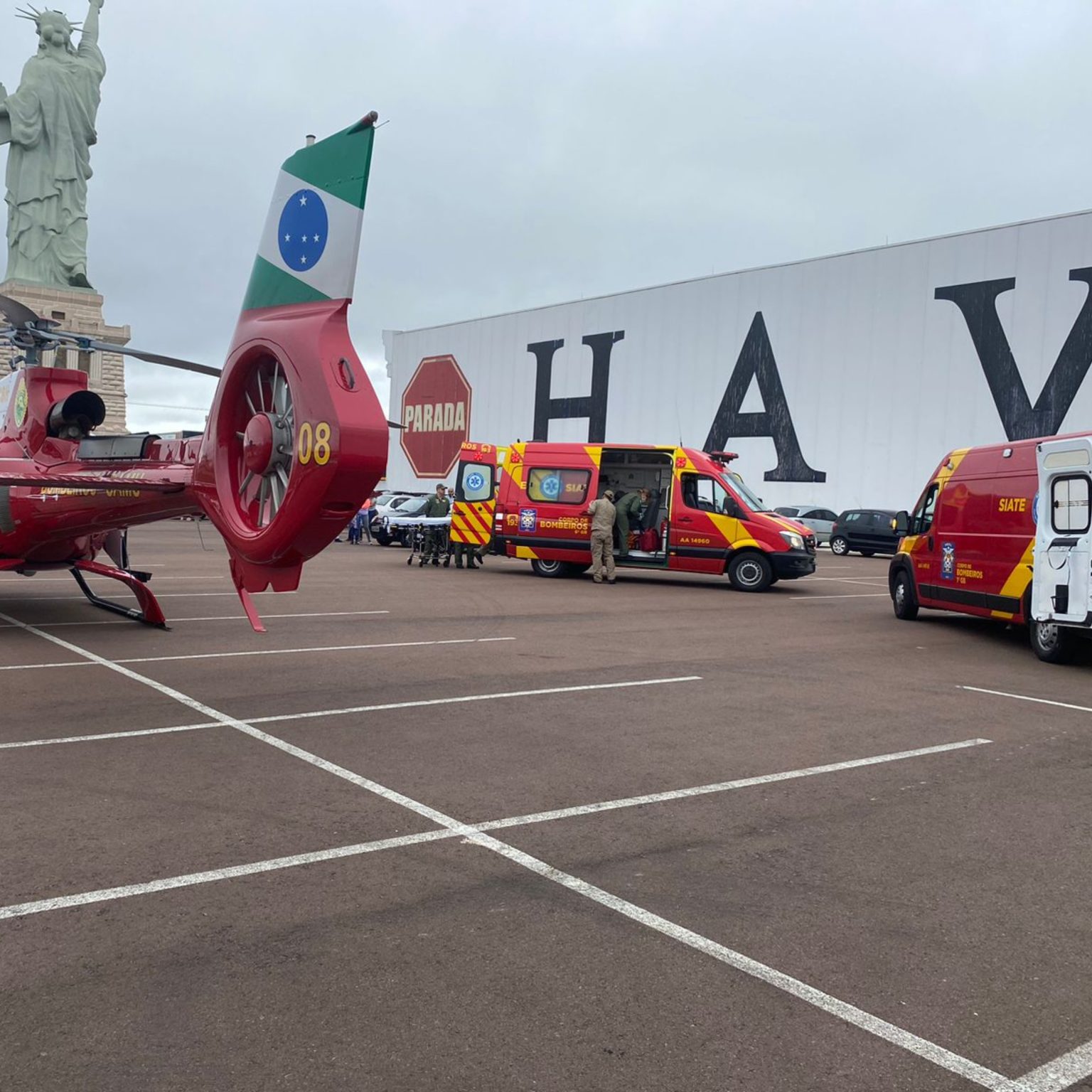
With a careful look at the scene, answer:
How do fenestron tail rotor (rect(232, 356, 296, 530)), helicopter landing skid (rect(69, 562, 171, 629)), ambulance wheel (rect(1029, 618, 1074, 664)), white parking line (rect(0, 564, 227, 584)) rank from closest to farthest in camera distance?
fenestron tail rotor (rect(232, 356, 296, 530)) → ambulance wheel (rect(1029, 618, 1074, 664)) → helicopter landing skid (rect(69, 562, 171, 629)) → white parking line (rect(0, 564, 227, 584))

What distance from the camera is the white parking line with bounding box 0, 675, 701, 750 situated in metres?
6.40

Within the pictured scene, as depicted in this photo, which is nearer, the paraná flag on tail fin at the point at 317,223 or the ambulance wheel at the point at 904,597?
the paraná flag on tail fin at the point at 317,223

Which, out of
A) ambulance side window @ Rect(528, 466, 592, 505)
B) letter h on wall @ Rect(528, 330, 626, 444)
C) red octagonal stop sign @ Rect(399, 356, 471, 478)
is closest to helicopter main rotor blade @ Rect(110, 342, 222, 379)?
ambulance side window @ Rect(528, 466, 592, 505)

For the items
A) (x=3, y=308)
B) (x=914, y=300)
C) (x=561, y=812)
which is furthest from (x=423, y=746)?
(x=914, y=300)

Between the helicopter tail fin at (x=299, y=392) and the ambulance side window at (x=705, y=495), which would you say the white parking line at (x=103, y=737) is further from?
the ambulance side window at (x=705, y=495)

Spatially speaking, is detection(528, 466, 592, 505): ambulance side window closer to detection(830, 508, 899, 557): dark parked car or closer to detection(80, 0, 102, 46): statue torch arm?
detection(830, 508, 899, 557): dark parked car

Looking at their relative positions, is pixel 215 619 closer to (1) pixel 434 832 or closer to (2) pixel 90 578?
(2) pixel 90 578

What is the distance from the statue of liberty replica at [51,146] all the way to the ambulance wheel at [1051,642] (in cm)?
5052

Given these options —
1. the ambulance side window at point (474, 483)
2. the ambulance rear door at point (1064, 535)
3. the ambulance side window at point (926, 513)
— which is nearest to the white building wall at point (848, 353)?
the ambulance side window at point (474, 483)

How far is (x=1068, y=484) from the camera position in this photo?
413 inches

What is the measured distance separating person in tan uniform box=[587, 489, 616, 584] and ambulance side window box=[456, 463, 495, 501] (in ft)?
9.78

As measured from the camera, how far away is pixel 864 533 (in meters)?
30.8

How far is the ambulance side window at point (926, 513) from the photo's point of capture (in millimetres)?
13930

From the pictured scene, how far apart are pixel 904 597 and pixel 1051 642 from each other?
3718 mm
